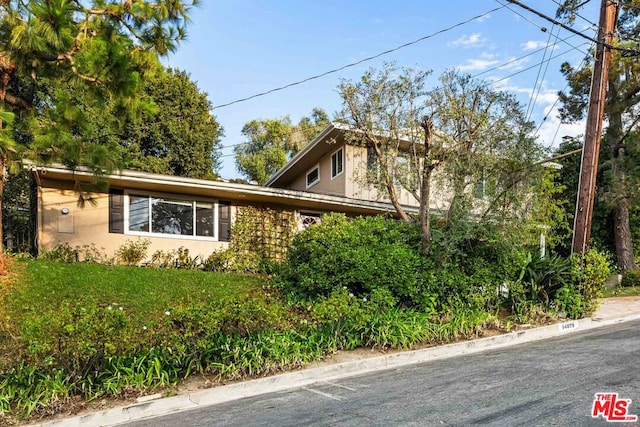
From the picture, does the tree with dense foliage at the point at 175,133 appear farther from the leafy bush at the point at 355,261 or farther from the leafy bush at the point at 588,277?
the leafy bush at the point at 588,277

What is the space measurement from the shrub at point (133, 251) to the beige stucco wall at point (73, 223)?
0.16 metres

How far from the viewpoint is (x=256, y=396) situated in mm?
5160

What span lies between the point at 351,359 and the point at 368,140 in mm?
6580

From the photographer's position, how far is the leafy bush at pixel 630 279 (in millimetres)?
15781

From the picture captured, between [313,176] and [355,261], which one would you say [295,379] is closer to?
[355,261]

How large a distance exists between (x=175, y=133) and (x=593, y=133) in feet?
68.1

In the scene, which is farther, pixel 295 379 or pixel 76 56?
pixel 76 56

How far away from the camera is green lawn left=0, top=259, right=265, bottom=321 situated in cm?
798

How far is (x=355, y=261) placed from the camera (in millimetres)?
7699

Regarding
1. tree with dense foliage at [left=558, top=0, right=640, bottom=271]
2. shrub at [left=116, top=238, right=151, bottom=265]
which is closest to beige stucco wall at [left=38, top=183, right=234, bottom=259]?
shrub at [left=116, top=238, right=151, bottom=265]

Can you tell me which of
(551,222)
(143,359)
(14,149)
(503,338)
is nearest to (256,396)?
(143,359)

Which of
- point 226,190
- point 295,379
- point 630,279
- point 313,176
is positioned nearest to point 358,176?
point 226,190

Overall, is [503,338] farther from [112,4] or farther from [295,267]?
[112,4]

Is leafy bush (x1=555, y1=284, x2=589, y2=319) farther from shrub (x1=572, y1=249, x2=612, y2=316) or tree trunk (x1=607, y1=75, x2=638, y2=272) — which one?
tree trunk (x1=607, y1=75, x2=638, y2=272)
